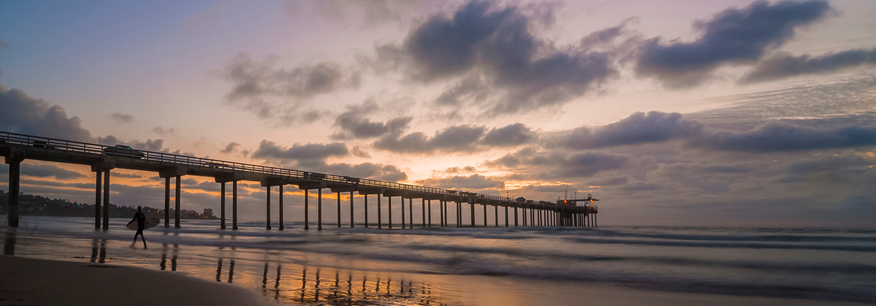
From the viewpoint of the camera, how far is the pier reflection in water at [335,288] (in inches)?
226

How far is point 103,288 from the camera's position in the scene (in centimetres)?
526

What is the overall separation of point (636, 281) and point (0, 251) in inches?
553

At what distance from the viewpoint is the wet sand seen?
459cm

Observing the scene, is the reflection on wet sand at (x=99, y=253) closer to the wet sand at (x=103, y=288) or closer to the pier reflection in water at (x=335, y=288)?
the wet sand at (x=103, y=288)

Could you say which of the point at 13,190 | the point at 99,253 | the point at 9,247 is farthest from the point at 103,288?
the point at 13,190

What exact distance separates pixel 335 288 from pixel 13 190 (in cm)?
2230

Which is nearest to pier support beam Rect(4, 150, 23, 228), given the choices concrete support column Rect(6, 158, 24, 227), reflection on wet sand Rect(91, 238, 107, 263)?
concrete support column Rect(6, 158, 24, 227)

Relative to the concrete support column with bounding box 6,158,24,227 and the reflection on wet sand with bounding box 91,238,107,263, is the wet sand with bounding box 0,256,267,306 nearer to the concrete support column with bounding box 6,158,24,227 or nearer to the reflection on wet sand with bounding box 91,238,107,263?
the reflection on wet sand with bounding box 91,238,107,263

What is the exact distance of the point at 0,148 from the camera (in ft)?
65.0

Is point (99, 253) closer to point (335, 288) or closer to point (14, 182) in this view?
point (335, 288)

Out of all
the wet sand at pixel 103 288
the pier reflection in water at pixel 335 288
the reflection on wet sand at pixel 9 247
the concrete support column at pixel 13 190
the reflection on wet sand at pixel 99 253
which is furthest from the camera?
the concrete support column at pixel 13 190

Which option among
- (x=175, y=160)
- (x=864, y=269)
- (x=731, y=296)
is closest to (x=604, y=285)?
(x=731, y=296)

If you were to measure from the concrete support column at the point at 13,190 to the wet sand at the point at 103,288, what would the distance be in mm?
17367

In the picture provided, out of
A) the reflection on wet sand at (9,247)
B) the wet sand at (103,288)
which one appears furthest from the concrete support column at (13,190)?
the wet sand at (103,288)
